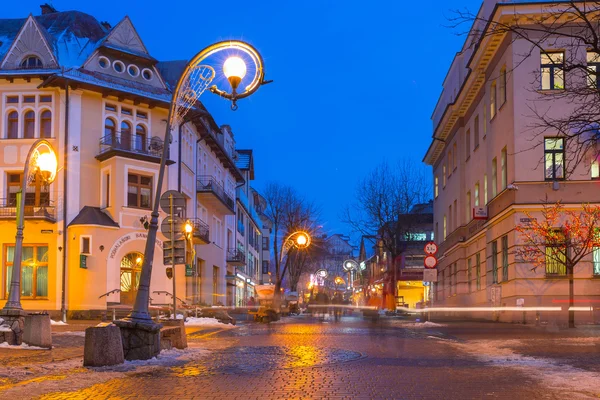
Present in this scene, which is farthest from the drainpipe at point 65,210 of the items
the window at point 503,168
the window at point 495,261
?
the window at point 503,168

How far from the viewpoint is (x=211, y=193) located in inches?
1906

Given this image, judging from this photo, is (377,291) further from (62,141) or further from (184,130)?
(62,141)

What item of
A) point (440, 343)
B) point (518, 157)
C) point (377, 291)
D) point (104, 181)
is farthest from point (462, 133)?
point (377, 291)

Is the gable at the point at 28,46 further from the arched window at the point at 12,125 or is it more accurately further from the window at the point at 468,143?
the window at the point at 468,143

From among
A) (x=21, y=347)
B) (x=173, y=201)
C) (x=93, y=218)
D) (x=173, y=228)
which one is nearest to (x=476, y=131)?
(x=93, y=218)

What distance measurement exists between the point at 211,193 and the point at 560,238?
2563 centimetres

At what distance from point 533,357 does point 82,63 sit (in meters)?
31.0

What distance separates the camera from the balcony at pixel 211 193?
48.4 meters

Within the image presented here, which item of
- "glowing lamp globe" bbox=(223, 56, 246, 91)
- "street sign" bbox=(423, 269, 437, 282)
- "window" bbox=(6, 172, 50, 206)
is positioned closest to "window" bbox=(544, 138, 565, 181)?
"street sign" bbox=(423, 269, 437, 282)

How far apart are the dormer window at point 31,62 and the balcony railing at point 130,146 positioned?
4.86m

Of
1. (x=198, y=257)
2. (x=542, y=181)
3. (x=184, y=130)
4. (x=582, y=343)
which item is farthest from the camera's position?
(x=198, y=257)

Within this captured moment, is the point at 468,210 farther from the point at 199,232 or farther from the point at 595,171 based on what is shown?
the point at 199,232

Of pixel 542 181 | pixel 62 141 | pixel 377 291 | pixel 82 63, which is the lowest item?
pixel 377 291

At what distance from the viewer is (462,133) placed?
44.6 m
